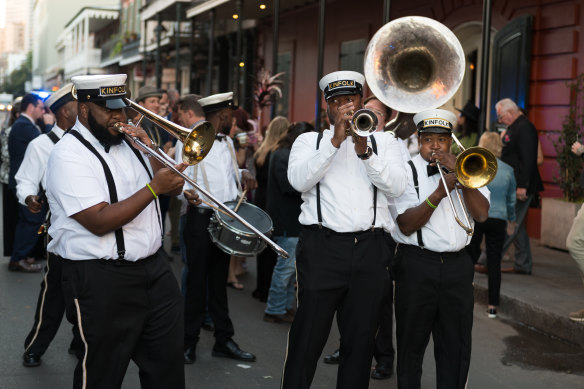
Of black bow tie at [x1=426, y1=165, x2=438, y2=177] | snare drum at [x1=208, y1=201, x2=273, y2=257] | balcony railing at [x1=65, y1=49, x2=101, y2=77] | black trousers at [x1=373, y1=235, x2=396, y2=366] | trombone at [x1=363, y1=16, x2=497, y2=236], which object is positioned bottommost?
black trousers at [x1=373, y1=235, x2=396, y2=366]

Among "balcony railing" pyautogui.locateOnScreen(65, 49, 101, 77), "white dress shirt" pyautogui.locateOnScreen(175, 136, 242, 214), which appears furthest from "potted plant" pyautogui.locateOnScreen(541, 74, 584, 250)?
"balcony railing" pyautogui.locateOnScreen(65, 49, 101, 77)

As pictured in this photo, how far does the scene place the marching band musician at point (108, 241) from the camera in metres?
3.65

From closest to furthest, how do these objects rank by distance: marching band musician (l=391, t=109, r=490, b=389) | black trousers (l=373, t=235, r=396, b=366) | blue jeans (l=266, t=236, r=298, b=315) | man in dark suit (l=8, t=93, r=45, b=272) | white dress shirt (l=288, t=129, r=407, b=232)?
white dress shirt (l=288, t=129, r=407, b=232) < marching band musician (l=391, t=109, r=490, b=389) < black trousers (l=373, t=235, r=396, b=366) < blue jeans (l=266, t=236, r=298, b=315) < man in dark suit (l=8, t=93, r=45, b=272)

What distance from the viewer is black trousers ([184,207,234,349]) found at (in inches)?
233

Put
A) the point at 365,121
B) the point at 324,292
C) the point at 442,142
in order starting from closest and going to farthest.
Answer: the point at 365,121 < the point at 324,292 < the point at 442,142

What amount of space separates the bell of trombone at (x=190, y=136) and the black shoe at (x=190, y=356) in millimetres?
2424

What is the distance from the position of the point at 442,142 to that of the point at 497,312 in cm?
378

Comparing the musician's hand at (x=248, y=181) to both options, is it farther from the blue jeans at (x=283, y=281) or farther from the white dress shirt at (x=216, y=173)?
the blue jeans at (x=283, y=281)

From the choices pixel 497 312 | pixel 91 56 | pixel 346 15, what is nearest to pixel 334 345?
pixel 497 312

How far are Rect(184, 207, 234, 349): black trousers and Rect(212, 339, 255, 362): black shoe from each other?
45 mm

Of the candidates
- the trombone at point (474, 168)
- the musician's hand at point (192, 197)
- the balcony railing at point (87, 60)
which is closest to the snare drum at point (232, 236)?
the musician's hand at point (192, 197)

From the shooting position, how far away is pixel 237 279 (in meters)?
9.34

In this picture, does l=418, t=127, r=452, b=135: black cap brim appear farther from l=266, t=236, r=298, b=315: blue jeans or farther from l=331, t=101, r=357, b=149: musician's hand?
l=266, t=236, r=298, b=315: blue jeans

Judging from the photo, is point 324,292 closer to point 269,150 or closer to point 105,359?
point 105,359
